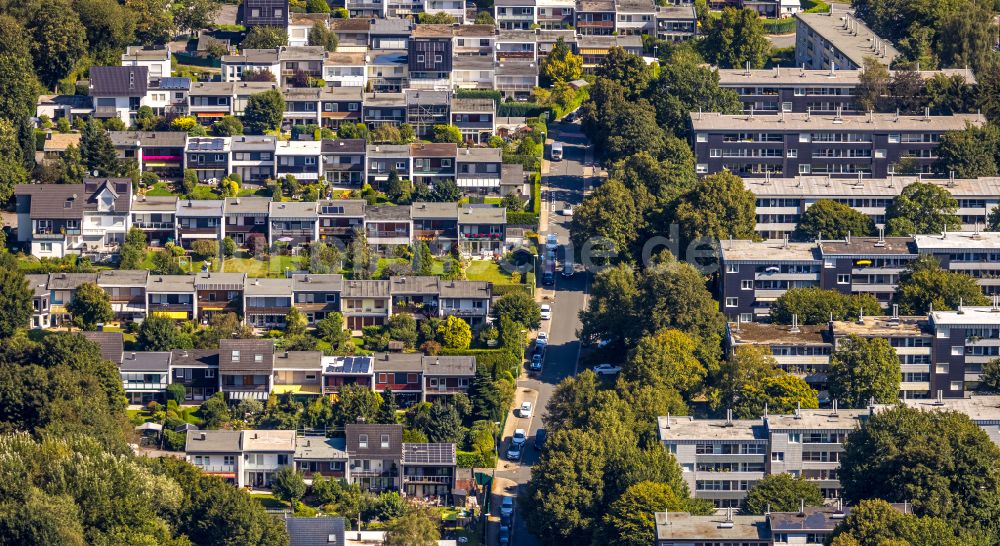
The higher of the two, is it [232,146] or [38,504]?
[232,146]

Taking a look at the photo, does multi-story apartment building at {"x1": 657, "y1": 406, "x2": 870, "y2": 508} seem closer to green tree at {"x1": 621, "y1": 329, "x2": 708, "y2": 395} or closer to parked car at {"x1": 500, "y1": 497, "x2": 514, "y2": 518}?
green tree at {"x1": 621, "y1": 329, "x2": 708, "y2": 395}

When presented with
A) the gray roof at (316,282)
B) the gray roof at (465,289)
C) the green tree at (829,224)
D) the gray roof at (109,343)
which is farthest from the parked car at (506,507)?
the green tree at (829,224)

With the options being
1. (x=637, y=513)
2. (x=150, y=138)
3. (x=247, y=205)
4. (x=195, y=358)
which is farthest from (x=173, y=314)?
(x=637, y=513)

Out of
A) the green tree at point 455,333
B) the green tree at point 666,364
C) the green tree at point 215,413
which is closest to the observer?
the green tree at point 666,364

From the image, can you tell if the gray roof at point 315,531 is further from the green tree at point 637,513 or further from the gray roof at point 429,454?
the green tree at point 637,513

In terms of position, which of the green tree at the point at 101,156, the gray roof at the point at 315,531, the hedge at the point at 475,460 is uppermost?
the green tree at the point at 101,156

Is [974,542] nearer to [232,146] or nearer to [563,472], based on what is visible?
[563,472]

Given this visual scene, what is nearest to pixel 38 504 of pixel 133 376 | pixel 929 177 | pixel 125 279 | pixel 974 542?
pixel 133 376
